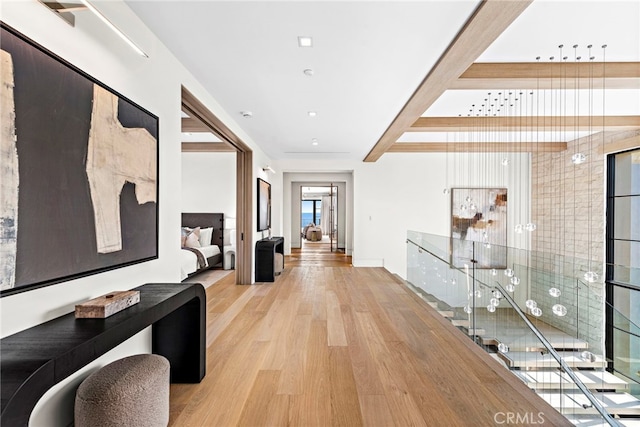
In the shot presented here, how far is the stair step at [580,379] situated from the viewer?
14.9ft

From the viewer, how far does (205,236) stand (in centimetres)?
706

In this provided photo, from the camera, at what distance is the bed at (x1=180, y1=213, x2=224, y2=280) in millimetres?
6195

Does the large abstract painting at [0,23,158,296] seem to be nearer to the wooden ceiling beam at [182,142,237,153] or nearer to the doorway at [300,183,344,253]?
the wooden ceiling beam at [182,142,237,153]

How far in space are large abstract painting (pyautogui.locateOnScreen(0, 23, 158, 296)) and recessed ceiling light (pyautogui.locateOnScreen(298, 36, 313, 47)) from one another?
51.5 inches

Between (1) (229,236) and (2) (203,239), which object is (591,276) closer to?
(1) (229,236)

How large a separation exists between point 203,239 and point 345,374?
5.46 m

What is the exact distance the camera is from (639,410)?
4781 millimetres

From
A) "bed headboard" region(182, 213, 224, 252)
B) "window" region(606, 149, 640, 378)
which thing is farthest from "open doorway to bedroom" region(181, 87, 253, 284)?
"window" region(606, 149, 640, 378)

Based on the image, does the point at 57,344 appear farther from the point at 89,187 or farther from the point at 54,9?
the point at 54,9

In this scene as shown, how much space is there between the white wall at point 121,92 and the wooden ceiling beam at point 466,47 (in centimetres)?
229

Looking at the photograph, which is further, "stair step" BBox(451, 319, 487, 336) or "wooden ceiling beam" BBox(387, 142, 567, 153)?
"wooden ceiling beam" BBox(387, 142, 567, 153)

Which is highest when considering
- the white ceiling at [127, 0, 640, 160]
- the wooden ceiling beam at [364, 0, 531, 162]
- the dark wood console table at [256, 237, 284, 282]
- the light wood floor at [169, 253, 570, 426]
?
the white ceiling at [127, 0, 640, 160]

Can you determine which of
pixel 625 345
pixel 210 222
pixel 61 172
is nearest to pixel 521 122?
pixel 625 345

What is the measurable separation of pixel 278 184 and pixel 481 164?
5.04m
